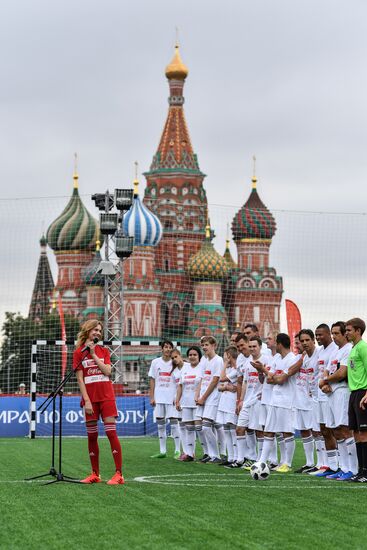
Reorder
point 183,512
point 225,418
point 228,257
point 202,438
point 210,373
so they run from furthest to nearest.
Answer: point 228,257
point 202,438
point 210,373
point 225,418
point 183,512

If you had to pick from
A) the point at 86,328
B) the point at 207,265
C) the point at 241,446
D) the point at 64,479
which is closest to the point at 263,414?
the point at 241,446

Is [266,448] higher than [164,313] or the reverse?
the reverse

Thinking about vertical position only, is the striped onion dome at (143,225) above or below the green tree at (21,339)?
above

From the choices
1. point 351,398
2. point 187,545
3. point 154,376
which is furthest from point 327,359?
point 187,545

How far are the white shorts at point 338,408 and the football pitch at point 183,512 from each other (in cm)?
71

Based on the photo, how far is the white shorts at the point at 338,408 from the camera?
14.9 metres

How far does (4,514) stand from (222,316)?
9765cm

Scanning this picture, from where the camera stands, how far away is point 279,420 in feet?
52.5

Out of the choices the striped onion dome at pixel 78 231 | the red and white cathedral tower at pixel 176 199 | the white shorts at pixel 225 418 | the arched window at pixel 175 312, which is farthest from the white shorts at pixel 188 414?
the striped onion dome at pixel 78 231

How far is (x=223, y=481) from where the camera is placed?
567 inches

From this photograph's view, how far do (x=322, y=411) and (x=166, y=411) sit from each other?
570 cm

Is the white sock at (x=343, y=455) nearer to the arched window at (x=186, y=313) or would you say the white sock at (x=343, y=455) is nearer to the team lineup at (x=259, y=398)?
the team lineup at (x=259, y=398)

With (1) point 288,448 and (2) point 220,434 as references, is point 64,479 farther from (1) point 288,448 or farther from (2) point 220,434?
(2) point 220,434

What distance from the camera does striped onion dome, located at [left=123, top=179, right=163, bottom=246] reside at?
105 meters
